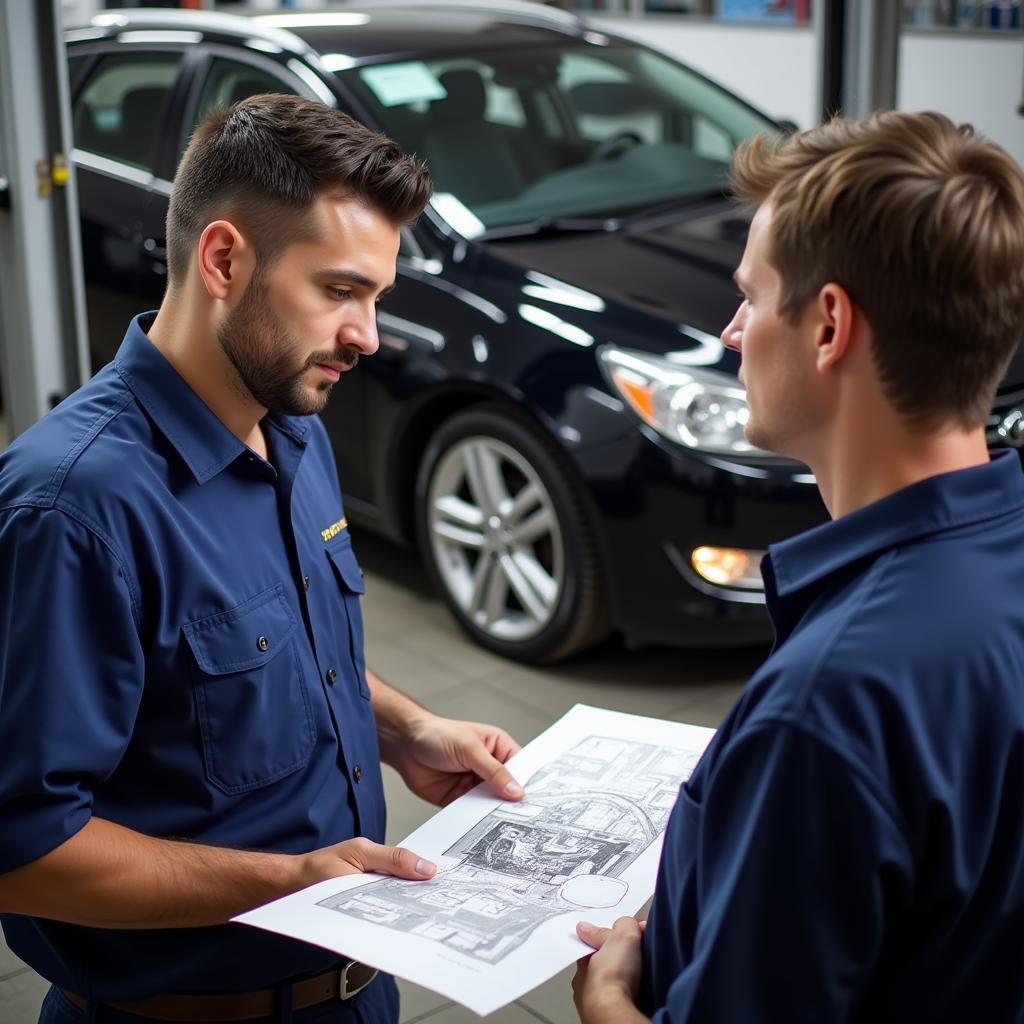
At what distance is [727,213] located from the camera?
4199mm

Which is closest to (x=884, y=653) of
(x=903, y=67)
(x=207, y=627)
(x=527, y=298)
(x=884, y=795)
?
(x=884, y=795)

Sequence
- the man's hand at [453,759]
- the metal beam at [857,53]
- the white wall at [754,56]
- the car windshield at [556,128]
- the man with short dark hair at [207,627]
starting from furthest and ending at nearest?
the white wall at [754,56], the metal beam at [857,53], the car windshield at [556,128], the man's hand at [453,759], the man with short dark hair at [207,627]

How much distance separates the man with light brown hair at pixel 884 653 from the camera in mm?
960

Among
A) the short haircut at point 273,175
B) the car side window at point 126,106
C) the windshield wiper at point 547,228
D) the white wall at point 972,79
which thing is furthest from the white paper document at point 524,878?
the white wall at point 972,79

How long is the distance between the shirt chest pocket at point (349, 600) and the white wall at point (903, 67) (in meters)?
5.64

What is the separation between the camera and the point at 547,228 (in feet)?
13.1

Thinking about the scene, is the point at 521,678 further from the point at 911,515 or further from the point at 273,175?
the point at 911,515

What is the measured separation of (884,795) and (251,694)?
2.50 ft

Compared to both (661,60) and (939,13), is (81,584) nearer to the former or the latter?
(661,60)

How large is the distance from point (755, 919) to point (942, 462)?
0.36m

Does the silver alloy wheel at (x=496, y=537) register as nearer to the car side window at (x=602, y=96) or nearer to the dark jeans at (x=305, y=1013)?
the car side window at (x=602, y=96)

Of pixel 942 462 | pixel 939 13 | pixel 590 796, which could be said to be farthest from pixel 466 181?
pixel 939 13

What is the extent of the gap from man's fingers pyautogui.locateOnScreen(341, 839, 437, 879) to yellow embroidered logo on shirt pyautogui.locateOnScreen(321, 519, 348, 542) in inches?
17.0

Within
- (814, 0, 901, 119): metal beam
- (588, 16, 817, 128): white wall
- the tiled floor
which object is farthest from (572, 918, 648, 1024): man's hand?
(588, 16, 817, 128): white wall
